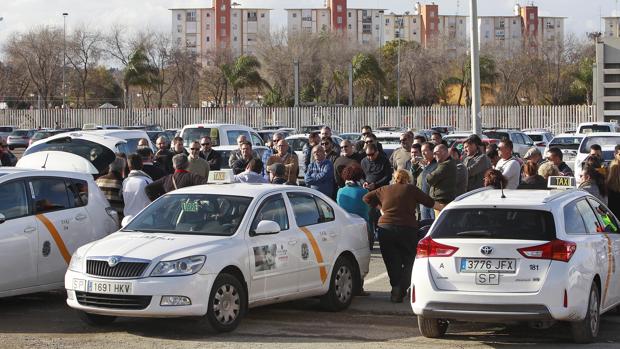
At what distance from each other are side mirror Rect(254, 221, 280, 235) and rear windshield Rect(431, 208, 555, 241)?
69.4 inches

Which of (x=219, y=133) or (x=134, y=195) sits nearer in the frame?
(x=134, y=195)

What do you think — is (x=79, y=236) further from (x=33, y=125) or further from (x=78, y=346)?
(x=33, y=125)

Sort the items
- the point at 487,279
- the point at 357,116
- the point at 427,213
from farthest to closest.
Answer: the point at 357,116
the point at 427,213
the point at 487,279

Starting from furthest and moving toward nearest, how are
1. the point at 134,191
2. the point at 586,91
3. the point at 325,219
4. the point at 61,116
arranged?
the point at 586,91 < the point at 61,116 < the point at 134,191 < the point at 325,219

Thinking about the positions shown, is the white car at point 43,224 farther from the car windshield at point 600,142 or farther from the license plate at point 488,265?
the car windshield at point 600,142

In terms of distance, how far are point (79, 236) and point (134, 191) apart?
187cm

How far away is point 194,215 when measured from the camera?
1152cm

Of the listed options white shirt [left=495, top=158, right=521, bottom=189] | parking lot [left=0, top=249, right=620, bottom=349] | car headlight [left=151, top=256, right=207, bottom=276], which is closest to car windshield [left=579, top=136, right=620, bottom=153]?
white shirt [left=495, top=158, right=521, bottom=189]

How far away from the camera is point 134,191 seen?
1461 centimetres

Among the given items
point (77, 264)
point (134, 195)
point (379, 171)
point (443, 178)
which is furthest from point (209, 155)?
point (77, 264)

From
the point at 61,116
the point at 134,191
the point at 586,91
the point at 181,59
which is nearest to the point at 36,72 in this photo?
the point at 181,59

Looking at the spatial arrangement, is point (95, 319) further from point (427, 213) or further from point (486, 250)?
point (427, 213)

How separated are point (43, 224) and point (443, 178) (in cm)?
550

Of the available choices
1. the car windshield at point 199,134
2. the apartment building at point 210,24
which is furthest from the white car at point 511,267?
the apartment building at point 210,24
